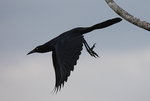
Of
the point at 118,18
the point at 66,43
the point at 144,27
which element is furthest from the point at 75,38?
the point at 144,27

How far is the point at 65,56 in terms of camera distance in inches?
254

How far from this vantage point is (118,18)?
6602 mm

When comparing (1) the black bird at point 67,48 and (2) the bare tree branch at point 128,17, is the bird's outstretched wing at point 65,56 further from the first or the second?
(2) the bare tree branch at point 128,17

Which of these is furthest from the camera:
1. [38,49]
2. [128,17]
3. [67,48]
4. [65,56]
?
[38,49]

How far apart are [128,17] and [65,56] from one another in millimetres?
1178

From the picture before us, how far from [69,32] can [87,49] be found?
19.1 inches

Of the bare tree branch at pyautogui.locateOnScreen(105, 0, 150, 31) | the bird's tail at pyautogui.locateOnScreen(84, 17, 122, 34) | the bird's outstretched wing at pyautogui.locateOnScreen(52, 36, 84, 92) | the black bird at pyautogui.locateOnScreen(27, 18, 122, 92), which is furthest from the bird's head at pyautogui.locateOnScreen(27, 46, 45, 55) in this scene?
the bare tree branch at pyautogui.locateOnScreen(105, 0, 150, 31)

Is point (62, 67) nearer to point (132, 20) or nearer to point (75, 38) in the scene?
point (75, 38)

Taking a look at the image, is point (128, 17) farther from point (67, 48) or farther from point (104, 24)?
point (67, 48)

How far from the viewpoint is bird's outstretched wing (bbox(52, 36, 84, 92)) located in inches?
239

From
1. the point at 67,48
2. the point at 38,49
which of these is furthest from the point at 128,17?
the point at 38,49

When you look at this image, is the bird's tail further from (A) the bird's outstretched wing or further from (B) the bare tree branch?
(B) the bare tree branch

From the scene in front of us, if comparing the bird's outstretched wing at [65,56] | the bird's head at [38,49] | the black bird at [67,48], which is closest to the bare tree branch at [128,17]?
the black bird at [67,48]

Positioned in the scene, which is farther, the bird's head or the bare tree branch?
the bird's head
